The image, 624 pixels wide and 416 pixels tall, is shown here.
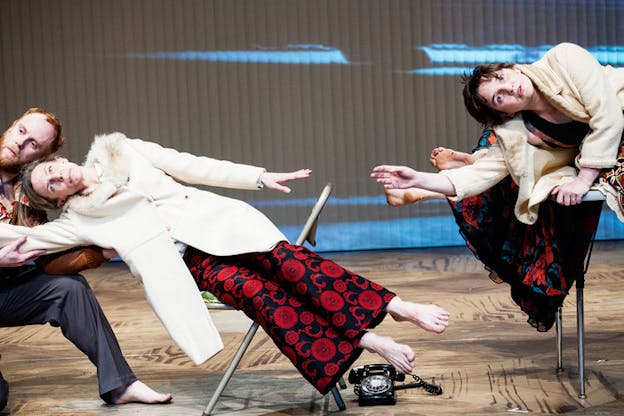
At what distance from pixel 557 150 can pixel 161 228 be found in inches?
53.1

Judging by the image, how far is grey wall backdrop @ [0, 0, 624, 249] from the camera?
8234 millimetres

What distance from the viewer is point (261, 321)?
2.63m

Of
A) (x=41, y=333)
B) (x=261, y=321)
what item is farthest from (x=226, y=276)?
(x=41, y=333)

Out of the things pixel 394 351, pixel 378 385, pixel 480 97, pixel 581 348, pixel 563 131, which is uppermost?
pixel 480 97

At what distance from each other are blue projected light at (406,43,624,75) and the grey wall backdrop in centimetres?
6

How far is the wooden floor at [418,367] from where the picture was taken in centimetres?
274

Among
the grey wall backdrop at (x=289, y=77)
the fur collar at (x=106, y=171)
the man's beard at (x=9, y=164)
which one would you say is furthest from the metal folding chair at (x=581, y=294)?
the grey wall backdrop at (x=289, y=77)

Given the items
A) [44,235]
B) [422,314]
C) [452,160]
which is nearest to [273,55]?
[452,160]

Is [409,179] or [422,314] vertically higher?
[409,179]

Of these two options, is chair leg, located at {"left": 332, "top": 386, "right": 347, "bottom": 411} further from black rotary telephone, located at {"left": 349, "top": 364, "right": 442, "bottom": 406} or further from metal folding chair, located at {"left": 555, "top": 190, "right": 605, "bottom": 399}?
metal folding chair, located at {"left": 555, "top": 190, "right": 605, "bottom": 399}

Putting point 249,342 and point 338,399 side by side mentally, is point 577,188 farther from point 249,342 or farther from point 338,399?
point 249,342

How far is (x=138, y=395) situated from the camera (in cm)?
288

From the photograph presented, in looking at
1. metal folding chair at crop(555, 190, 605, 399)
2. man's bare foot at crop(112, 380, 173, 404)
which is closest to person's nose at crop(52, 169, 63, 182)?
man's bare foot at crop(112, 380, 173, 404)

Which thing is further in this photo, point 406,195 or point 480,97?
point 406,195
